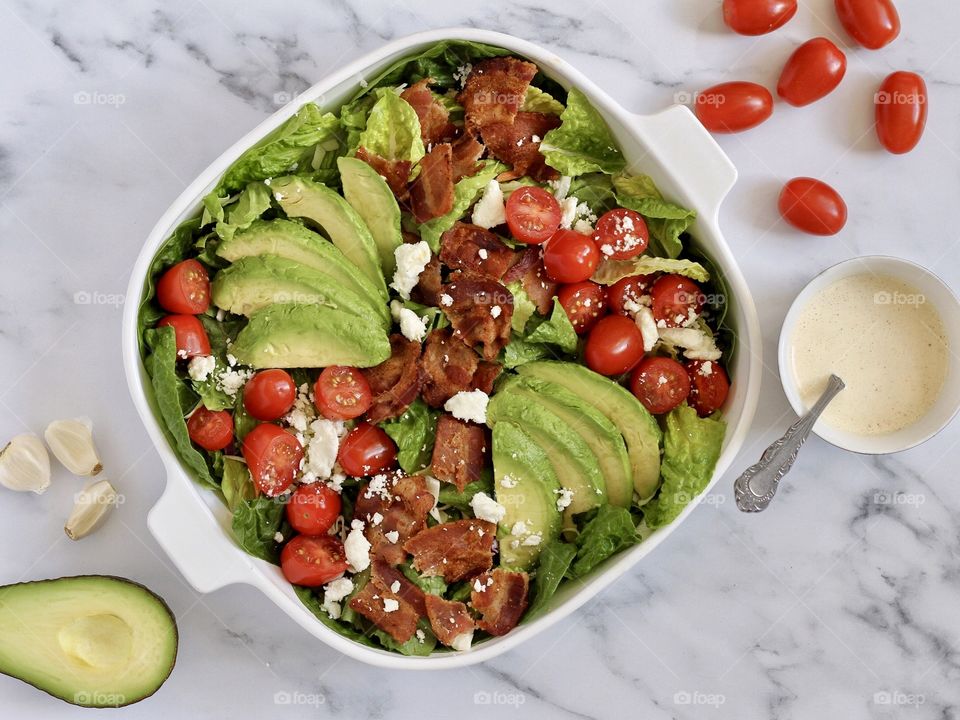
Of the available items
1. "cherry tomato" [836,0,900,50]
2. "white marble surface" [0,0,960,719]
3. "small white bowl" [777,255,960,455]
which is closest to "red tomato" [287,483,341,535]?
"white marble surface" [0,0,960,719]

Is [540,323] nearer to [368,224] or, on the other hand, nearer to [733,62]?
[368,224]

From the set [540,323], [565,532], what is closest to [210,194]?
[540,323]

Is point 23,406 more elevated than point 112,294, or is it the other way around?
point 112,294

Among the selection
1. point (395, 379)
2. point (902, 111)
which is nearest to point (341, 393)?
point (395, 379)

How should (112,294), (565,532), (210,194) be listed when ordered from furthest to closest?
1. (112,294)
2. (565,532)
3. (210,194)

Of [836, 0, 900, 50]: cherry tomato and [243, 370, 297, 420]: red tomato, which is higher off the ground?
[836, 0, 900, 50]: cherry tomato

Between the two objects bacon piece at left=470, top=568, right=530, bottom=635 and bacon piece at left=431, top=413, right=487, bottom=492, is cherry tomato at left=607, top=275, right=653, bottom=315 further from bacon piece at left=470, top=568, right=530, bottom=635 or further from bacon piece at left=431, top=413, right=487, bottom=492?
bacon piece at left=470, top=568, right=530, bottom=635

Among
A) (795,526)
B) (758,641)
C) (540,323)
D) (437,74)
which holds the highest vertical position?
(437,74)
